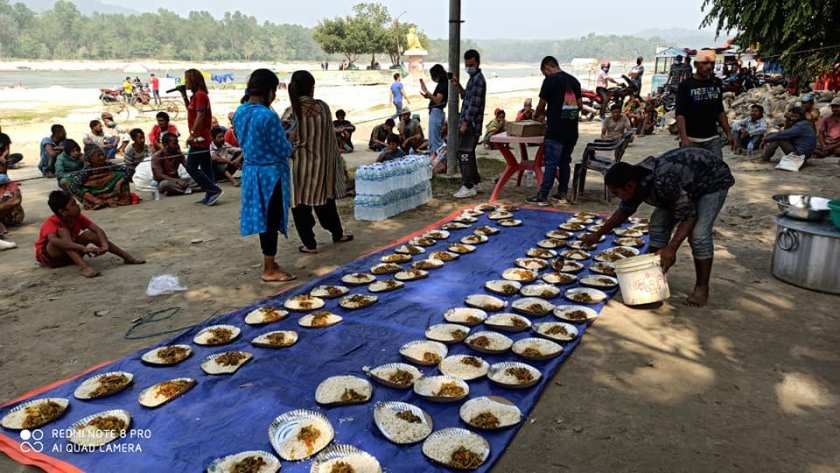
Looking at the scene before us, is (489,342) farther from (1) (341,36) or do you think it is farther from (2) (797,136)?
(1) (341,36)

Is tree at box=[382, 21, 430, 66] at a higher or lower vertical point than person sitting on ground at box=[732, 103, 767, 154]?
higher

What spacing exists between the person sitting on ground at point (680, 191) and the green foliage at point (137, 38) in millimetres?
126482

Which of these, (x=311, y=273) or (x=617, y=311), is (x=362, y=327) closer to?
(x=311, y=273)

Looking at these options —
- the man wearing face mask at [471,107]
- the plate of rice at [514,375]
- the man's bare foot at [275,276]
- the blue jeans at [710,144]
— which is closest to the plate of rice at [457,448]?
the plate of rice at [514,375]

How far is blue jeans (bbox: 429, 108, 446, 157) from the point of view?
7867mm

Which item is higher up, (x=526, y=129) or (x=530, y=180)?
(x=526, y=129)

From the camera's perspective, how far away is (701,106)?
15.8ft

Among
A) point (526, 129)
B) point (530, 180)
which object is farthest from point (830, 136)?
point (526, 129)

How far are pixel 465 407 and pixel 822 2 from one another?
10.1 meters

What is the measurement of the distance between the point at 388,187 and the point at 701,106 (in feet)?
10.4

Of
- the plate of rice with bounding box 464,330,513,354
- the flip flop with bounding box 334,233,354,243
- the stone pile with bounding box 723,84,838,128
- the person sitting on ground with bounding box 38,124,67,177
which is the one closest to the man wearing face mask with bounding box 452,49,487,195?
the flip flop with bounding box 334,233,354,243

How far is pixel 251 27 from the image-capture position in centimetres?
15412

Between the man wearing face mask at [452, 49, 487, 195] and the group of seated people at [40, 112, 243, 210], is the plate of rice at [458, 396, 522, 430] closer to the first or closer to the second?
the man wearing face mask at [452, 49, 487, 195]

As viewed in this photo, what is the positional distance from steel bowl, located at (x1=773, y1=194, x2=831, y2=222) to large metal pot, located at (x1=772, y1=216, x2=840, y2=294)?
44mm
